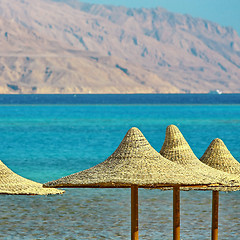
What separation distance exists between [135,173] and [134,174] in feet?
0.11

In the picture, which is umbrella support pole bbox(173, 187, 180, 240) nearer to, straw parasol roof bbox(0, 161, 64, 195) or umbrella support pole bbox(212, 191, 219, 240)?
umbrella support pole bbox(212, 191, 219, 240)

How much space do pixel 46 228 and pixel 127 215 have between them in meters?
3.06

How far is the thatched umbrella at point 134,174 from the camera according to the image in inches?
458

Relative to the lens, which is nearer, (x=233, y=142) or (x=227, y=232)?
(x=227, y=232)

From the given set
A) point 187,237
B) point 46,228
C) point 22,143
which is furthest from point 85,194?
point 22,143

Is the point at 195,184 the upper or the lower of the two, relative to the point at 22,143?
lower

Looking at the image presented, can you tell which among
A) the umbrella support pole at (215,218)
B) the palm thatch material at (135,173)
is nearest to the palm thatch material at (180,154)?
the umbrella support pole at (215,218)

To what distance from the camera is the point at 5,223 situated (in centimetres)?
1883

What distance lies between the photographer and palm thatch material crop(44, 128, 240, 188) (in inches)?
458

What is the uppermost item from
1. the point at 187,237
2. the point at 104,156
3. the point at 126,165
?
the point at 104,156

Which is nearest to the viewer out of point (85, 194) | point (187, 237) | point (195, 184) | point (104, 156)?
point (195, 184)

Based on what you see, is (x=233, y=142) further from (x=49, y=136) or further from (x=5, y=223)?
(x=5, y=223)

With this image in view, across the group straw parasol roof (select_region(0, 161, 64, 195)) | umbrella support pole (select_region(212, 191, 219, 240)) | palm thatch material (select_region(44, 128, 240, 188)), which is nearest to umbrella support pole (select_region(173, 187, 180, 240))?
palm thatch material (select_region(44, 128, 240, 188))

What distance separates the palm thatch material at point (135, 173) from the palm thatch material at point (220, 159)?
2.79 m
